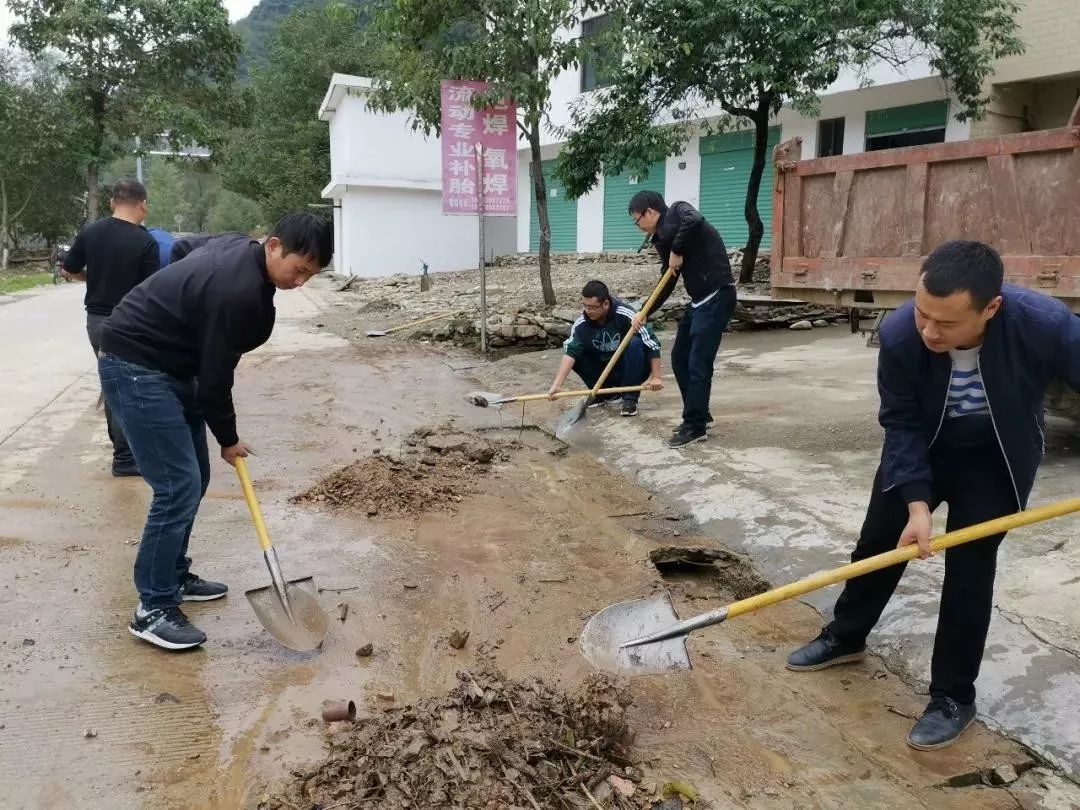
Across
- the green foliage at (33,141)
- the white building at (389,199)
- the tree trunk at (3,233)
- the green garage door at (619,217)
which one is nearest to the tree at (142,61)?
the green foliage at (33,141)

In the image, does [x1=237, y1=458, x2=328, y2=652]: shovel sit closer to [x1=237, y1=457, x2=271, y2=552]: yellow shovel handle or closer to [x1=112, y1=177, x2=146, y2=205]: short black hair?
[x1=237, y1=457, x2=271, y2=552]: yellow shovel handle

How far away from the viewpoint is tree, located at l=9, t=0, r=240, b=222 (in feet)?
64.2

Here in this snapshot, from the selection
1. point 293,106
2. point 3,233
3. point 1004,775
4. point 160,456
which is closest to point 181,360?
point 160,456

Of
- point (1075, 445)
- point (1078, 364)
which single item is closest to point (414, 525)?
point (1078, 364)

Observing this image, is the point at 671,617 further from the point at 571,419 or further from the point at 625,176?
the point at 625,176

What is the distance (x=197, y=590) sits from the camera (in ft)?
11.8

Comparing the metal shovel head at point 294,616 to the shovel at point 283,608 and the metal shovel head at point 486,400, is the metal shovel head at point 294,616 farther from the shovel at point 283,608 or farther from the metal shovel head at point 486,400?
the metal shovel head at point 486,400

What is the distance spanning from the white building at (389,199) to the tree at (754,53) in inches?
485

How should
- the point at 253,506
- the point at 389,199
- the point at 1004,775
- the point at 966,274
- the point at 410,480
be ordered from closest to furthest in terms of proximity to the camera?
the point at 966,274
the point at 1004,775
the point at 253,506
the point at 410,480
the point at 389,199

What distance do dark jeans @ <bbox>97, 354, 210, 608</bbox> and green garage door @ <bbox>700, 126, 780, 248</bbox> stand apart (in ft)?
49.6

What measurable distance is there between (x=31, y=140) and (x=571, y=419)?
26.1 meters

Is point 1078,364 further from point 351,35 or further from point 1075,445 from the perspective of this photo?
point 351,35

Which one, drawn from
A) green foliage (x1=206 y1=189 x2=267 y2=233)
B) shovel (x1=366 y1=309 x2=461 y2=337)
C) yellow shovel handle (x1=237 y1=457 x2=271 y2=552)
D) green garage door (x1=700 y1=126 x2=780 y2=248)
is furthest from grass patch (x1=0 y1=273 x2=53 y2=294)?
green foliage (x1=206 y1=189 x2=267 y2=233)

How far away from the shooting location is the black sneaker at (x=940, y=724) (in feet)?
8.29
